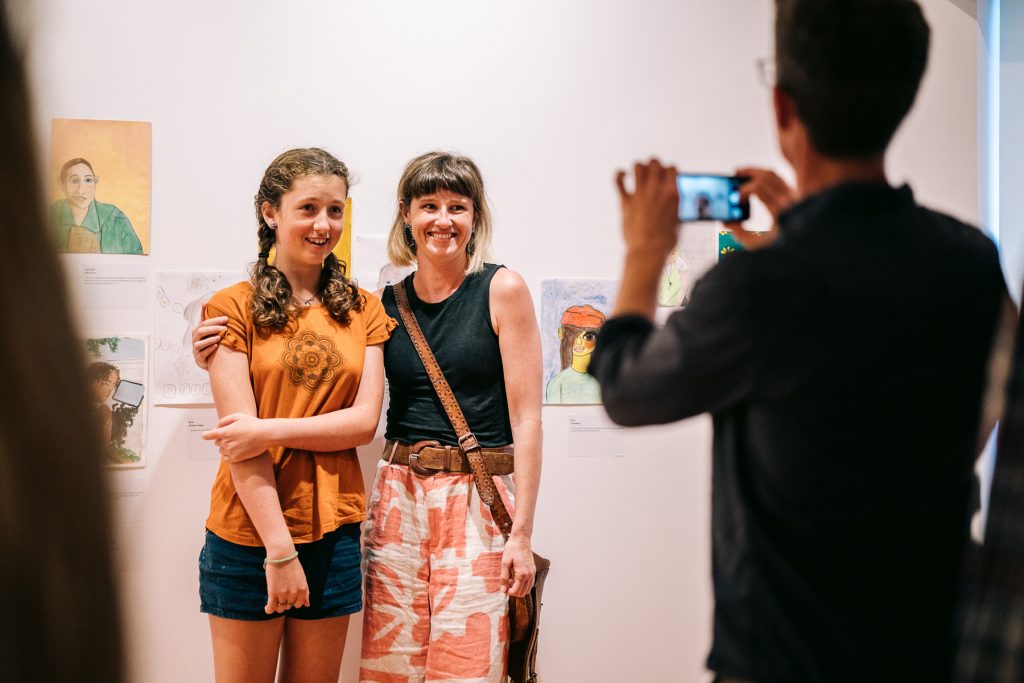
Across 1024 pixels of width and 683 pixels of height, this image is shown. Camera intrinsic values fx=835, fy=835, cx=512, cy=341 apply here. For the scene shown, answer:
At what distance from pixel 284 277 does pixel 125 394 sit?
905 mm

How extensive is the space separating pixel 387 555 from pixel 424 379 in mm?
494

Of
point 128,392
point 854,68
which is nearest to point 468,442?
point 128,392

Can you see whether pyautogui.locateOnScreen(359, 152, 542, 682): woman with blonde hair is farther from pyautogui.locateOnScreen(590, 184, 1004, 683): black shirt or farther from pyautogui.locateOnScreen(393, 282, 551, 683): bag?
pyautogui.locateOnScreen(590, 184, 1004, 683): black shirt

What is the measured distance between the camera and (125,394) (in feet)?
9.10

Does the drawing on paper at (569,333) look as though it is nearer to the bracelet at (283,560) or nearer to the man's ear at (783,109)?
the bracelet at (283,560)

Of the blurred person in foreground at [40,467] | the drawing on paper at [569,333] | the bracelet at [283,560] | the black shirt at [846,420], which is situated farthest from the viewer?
the drawing on paper at [569,333]

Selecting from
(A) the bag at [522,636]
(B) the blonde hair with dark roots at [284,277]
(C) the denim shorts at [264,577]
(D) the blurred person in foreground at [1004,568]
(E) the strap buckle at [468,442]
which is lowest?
(A) the bag at [522,636]

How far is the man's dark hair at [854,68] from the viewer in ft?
3.37

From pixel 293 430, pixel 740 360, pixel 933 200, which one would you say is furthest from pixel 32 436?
pixel 933 200

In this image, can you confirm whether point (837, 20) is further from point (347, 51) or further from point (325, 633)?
point (347, 51)

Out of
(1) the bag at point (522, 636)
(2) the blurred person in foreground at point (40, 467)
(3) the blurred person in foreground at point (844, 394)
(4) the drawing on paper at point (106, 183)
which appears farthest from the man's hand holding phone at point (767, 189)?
(4) the drawing on paper at point (106, 183)

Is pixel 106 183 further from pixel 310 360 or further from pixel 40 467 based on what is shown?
pixel 40 467

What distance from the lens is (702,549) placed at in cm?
309

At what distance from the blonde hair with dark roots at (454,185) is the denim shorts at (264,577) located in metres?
0.86
